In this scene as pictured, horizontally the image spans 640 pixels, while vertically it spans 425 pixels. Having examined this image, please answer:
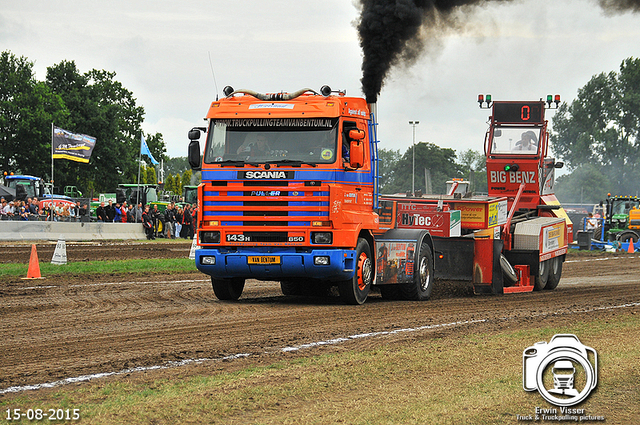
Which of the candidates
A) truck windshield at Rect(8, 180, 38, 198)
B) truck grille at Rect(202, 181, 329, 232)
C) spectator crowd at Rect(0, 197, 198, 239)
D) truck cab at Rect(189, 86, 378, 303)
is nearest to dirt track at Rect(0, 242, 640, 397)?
truck cab at Rect(189, 86, 378, 303)


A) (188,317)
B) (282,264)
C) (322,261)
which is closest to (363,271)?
(322,261)

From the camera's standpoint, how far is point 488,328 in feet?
34.5

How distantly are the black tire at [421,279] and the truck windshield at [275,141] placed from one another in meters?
3.37

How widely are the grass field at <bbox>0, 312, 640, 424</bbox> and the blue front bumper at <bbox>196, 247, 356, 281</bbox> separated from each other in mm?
3767

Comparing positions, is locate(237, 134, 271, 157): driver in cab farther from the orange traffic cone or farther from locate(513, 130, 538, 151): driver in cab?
locate(513, 130, 538, 151): driver in cab

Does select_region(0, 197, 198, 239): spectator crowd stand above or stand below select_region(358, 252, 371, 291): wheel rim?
above

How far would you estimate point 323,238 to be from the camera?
1218 cm

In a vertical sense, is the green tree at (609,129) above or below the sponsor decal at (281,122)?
above

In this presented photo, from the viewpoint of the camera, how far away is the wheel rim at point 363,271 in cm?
1298

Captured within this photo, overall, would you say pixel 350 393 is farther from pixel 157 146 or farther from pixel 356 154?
pixel 157 146

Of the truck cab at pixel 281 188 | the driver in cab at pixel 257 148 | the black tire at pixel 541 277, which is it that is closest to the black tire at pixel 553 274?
the black tire at pixel 541 277

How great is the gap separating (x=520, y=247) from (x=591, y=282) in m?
4.24

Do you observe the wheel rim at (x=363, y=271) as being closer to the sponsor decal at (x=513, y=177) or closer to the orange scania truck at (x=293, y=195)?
the orange scania truck at (x=293, y=195)

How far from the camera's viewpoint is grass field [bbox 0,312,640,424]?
5.79 metres
